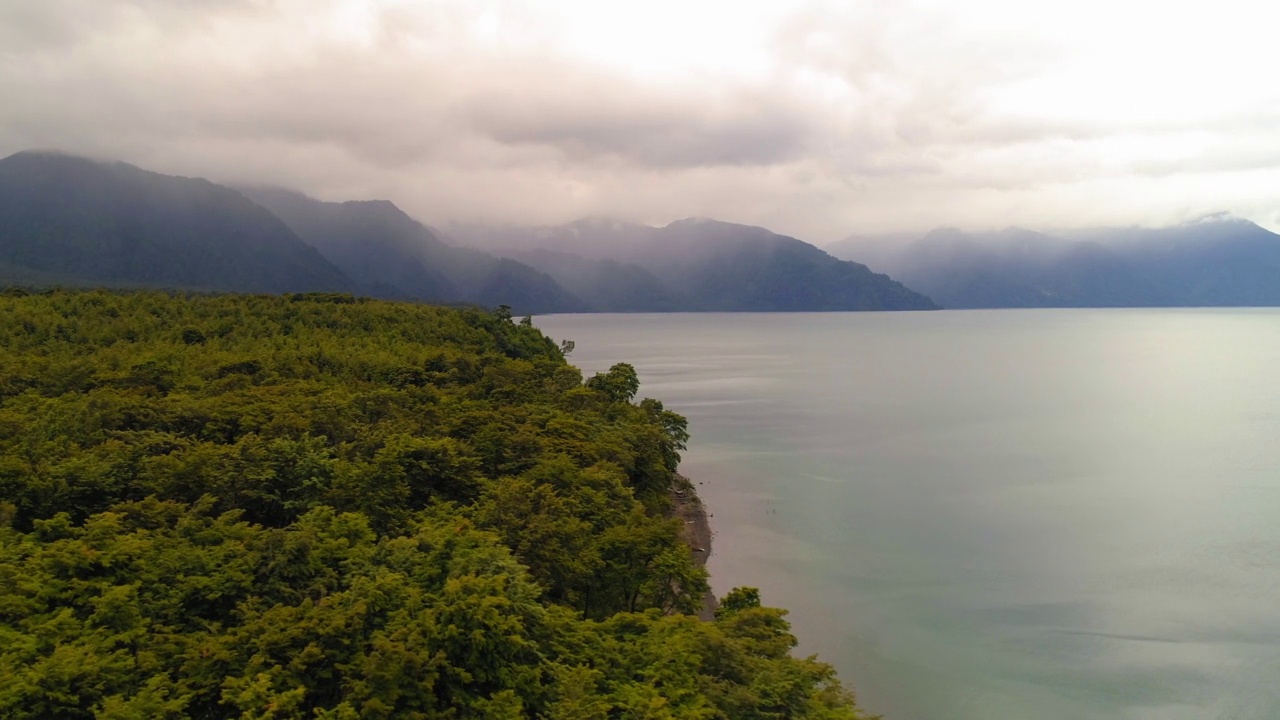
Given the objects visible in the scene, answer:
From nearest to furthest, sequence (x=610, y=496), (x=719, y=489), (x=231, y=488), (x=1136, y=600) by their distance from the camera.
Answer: (x=231, y=488) → (x=610, y=496) → (x=1136, y=600) → (x=719, y=489)

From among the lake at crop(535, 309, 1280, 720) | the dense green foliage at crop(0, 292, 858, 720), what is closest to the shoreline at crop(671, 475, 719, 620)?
the lake at crop(535, 309, 1280, 720)

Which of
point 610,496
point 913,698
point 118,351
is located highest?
point 118,351

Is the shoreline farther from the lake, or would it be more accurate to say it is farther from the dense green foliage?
the dense green foliage

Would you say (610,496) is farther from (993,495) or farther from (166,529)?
(993,495)

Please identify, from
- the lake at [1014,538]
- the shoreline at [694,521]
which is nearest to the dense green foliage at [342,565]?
the shoreline at [694,521]

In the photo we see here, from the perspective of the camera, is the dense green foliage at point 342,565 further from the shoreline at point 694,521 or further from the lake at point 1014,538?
the lake at point 1014,538

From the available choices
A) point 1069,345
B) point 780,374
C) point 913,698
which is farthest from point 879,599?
point 1069,345
